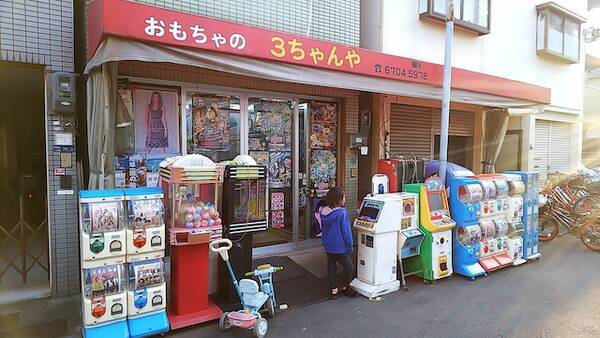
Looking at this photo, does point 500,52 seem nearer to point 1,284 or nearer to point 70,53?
point 70,53

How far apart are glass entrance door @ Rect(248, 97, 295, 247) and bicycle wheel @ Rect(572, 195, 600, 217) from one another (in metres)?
6.09

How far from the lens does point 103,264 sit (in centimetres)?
366

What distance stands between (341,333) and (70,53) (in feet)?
14.3

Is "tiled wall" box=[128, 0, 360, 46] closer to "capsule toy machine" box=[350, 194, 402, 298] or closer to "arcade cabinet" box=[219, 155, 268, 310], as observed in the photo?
"arcade cabinet" box=[219, 155, 268, 310]

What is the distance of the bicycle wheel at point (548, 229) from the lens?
26.4 ft

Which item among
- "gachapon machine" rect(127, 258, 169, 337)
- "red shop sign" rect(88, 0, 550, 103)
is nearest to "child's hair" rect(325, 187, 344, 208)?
"red shop sign" rect(88, 0, 550, 103)

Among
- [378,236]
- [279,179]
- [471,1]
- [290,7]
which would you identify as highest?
[471,1]

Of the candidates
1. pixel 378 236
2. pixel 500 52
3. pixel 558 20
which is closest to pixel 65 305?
pixel 378 236

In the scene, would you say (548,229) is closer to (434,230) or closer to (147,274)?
(434,230)

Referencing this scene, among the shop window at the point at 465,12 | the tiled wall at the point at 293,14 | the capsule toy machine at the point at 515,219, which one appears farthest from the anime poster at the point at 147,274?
the shop window at the point at 465,12

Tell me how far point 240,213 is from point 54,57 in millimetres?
2764

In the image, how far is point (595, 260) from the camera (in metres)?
6.79

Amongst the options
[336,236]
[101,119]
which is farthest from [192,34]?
[336,236]

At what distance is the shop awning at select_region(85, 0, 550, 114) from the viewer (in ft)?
12.0
